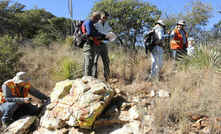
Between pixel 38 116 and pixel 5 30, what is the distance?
10.0 m

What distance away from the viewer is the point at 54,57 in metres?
6.27

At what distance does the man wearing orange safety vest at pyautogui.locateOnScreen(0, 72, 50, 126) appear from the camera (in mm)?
3650

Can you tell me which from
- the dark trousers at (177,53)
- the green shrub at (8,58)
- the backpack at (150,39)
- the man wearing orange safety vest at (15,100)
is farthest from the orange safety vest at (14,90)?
the dark trousers at (177,53)

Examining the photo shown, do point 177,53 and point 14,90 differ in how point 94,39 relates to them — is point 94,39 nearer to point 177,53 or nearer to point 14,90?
point 14,90

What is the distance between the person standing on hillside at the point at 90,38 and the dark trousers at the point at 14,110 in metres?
1.49

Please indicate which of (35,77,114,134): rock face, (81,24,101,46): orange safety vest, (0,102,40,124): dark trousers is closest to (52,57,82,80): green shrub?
(35,77,114,134): rock face

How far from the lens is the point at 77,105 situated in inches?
129

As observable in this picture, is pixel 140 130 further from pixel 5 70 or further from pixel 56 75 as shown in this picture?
pixel 5 70

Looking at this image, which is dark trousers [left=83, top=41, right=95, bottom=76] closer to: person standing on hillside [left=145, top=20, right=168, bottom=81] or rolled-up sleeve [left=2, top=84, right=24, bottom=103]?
person standing on hillside [left=145, top=20, right=168, bottom=81]

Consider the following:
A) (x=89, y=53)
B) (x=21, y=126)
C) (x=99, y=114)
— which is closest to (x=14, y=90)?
(x=21, y=126)

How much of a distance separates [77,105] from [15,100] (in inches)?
57.7

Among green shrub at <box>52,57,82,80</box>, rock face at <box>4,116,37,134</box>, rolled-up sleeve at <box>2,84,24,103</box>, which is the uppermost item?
green shrub at <box>52,57,82,80</box>

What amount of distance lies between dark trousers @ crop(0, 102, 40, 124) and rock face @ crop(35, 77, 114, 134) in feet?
1.65

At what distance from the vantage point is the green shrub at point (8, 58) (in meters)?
5.07
